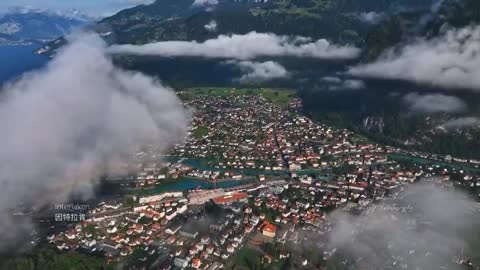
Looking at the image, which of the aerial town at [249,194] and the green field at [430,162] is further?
the green field at [430,162]

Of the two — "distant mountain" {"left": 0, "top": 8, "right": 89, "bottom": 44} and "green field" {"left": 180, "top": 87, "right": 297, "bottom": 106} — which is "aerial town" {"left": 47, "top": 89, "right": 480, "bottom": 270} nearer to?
"green field" {"left": 180, "top": 87, "right": 297, "bottom": 106}

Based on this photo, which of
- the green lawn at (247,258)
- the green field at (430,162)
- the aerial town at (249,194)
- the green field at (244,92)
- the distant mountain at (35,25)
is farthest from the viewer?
the distant mountain at (35,25)

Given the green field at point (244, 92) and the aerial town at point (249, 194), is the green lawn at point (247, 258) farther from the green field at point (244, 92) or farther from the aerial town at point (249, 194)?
the green field at point (244, 92)

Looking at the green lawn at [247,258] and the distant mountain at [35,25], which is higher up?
the distant mountain at [35,25]

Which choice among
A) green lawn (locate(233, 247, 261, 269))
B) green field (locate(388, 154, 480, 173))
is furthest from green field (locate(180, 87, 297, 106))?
green lawn (locate(233, 247, 261, 269))

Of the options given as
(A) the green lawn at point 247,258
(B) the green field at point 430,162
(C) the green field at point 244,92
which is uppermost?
(C) the green field at point 244,92

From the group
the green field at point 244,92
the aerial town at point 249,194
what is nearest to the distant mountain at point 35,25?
the green field at point 244,92

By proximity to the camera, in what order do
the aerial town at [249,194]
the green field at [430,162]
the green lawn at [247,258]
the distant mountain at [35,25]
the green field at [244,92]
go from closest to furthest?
the green lawn at [247,258] < the aerial town at [249,194] < the green field at [430,162] < the green field at [244,92] < the distant mountain at [35,25]

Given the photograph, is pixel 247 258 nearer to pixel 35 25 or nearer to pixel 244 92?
pixel 244 92
